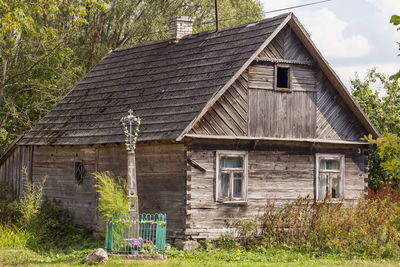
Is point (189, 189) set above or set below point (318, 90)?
below

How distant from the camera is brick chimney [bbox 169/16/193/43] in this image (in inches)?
930

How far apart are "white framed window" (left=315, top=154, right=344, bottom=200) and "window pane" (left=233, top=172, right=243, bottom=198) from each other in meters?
2.78

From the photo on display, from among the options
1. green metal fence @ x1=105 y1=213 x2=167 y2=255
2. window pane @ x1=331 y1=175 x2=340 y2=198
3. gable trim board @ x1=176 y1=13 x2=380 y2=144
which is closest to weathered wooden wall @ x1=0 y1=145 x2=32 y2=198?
gable trim board @ x1=176 y1=13 x2=380 y2=144

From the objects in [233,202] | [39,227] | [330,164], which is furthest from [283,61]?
[39,227]

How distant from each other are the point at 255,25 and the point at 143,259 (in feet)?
28.4

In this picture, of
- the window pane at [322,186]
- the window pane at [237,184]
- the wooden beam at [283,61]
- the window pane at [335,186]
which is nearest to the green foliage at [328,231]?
the window pane at [237,184]

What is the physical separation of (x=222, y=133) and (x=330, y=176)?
4323mm

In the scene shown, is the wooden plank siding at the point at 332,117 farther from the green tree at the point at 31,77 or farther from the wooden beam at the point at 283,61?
the green tree at the point at 31,77

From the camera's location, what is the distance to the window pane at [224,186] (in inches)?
732

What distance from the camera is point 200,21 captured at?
36.9 m

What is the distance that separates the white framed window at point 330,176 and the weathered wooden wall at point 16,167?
10755 mm

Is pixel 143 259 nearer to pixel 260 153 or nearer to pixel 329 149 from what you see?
pixel 260 153

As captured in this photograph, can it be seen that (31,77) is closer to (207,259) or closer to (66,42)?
(66,42)

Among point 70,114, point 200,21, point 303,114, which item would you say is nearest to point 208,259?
point 303,114
